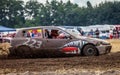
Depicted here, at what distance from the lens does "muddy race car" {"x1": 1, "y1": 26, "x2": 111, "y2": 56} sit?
1545cm

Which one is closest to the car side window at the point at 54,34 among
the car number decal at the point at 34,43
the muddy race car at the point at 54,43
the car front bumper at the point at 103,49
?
the muddy race car at the point at 54,43

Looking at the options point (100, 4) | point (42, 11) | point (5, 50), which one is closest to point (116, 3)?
point (100, 4)

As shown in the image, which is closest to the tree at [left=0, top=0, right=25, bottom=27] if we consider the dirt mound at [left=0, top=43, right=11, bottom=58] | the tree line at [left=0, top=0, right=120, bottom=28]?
the tree line at [left=0, top=0, right=120, bottom=28]

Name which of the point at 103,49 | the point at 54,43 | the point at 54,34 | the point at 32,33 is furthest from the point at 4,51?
the point at 103,49

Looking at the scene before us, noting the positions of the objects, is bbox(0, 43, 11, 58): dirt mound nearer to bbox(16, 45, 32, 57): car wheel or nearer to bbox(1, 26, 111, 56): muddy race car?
bbox(1, 26, 111, 56): muddy race car

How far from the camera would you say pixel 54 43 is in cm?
1563

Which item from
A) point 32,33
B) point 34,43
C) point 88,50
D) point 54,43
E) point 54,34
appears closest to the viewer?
point 88,50

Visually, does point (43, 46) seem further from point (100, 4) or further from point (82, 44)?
point (100, 4)

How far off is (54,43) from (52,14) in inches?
4461

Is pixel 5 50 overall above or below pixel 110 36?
above

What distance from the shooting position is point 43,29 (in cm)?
1585

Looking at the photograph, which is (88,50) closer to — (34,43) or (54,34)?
(54,34)

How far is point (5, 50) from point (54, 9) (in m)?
116

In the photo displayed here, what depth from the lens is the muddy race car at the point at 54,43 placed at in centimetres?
1545
